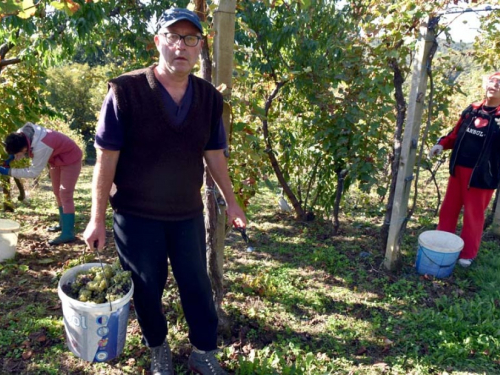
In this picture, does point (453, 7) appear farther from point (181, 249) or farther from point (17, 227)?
point (17, 227)

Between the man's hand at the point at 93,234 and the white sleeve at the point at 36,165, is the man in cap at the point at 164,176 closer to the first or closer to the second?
the man's hand at the point at 93,234

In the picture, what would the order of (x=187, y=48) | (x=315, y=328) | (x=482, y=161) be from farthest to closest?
(x=482, y=161) < (x=315, y=328) < (x=187, y=48)

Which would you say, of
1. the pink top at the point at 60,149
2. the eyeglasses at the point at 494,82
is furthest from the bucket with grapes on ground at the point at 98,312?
the eyeglasses at the point at 494,82

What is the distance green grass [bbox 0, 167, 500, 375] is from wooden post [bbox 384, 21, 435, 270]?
300 mm

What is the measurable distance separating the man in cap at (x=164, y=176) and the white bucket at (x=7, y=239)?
7.12 ft

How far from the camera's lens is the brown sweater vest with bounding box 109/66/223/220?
1.87m

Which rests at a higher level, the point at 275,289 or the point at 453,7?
the point at 453,7

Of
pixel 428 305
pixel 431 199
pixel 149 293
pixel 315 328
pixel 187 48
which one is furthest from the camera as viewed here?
pixel 431 199

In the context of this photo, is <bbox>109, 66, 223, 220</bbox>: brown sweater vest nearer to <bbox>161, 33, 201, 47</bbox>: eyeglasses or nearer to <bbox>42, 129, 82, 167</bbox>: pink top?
<bbox>161, 33, 201, 47</bbox>: eyeglasses

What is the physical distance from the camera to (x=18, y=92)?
185 inches

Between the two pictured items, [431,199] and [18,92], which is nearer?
[18,92]

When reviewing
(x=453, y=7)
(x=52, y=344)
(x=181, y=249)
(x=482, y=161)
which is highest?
(x=453, y=7)

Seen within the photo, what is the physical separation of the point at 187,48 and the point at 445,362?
2.46 meters

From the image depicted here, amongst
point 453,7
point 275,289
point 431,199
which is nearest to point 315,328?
point 275,289
